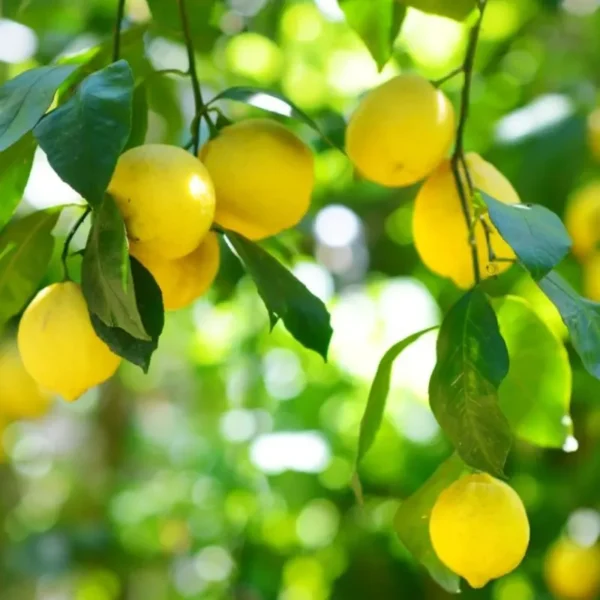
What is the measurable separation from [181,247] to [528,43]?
114 cm

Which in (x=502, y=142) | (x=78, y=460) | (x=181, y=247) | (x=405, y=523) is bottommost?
(x=78, y=460)

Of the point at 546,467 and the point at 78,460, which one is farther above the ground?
the point at 546,467

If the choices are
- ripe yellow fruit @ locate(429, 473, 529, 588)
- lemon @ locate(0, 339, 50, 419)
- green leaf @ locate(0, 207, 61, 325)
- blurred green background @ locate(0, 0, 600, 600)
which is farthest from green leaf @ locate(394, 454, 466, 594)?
lemon @ locate(0, 339, 50, 419)

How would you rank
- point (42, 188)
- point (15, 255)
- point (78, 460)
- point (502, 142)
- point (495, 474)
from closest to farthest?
1. point (495, 474)
2. point (15, 255)
3. point (502, 142)
4. point (42, 188)
5. point (78, 460)

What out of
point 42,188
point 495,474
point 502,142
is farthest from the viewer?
point 42,188

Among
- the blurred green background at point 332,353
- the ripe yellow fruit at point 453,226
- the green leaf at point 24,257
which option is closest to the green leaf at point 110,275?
the green leaf at point 24,257

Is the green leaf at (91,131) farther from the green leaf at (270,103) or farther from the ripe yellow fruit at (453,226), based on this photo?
the ripe yellow fruit at (453,226)

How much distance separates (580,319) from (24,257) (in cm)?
36

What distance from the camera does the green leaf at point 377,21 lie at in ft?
2.49

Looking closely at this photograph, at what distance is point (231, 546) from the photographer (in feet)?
5.12

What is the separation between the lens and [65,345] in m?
0.56

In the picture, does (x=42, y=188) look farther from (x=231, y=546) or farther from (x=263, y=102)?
(x=263, y=102)

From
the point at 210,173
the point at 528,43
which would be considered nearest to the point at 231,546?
the point at 528,43

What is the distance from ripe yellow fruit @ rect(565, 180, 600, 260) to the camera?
3.76ft
